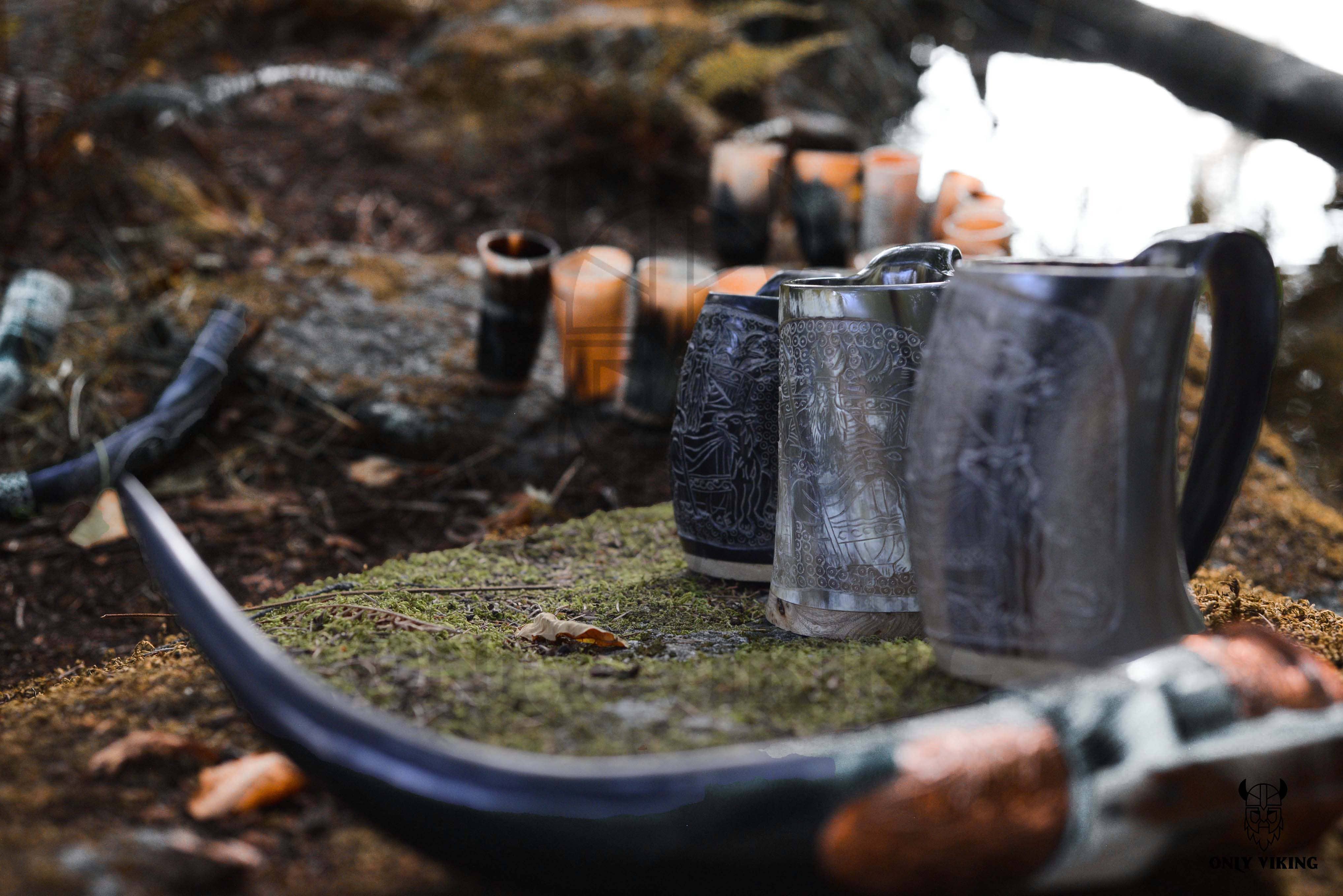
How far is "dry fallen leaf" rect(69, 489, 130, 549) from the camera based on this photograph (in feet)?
7.30

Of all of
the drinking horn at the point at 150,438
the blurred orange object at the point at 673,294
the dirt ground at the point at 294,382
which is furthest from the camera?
the blurred orange object at the point at 673,294

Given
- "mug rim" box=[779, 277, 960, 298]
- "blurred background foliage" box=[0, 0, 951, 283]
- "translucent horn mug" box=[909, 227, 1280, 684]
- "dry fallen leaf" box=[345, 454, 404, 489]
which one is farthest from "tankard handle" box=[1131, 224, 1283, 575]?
"blurred background foliage" box=[0, 0, 951, 283]

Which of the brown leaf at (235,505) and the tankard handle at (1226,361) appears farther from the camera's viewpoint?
the brown leaf at (235,505)

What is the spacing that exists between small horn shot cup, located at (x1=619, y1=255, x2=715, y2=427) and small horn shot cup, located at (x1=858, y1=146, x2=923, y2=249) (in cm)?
58

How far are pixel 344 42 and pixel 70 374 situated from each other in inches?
104

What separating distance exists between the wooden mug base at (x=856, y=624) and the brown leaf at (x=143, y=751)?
745 millimetres

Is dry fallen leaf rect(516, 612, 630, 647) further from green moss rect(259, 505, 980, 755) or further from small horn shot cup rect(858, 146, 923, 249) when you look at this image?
small horn shot cup rect(858, 146, 923, 249)

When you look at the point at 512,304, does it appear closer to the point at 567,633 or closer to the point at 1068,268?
the point at 567,633

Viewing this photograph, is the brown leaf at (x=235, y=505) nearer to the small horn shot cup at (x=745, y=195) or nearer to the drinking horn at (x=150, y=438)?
the drinking horn at (x=150, y=438)

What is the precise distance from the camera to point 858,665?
1175mm

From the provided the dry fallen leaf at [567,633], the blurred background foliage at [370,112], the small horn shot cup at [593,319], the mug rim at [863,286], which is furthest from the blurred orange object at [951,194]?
the dry fallen leaf at [567,633]

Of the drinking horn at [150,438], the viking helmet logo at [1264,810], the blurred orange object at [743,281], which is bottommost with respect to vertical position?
the drinking horn at [150,438]

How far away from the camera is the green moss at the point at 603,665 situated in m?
1.04

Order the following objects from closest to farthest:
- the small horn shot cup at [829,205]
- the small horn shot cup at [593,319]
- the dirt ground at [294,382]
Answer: the dirt ground at [294,382] < the small horn shot cup at [593,319] < the small horn shot cup at [829,205]
